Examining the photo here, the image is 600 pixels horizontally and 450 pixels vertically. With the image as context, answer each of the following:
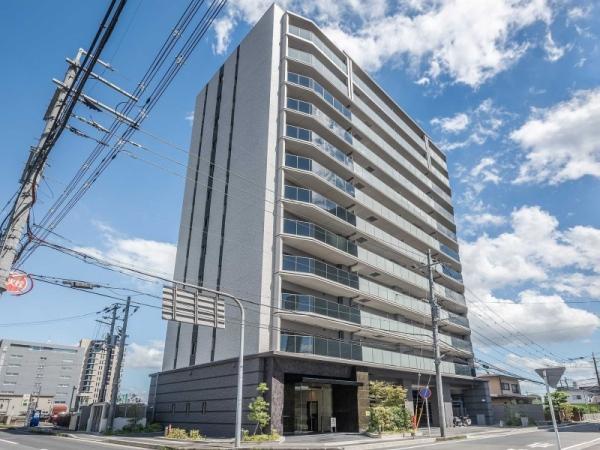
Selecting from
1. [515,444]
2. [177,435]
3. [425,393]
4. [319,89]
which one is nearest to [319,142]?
[319,89]

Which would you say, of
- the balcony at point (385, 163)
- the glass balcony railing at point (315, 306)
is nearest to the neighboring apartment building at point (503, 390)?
the balcony at point (385, 163)

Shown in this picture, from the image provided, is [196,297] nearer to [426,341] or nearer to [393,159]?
[426,341]

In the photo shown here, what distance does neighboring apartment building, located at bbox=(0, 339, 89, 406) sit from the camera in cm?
10594

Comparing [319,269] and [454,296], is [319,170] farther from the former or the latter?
[454,296]

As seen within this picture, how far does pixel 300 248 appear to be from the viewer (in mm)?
28094

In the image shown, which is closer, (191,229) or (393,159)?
(191,229)

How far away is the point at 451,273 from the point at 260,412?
31831mm

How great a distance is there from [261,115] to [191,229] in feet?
39.0

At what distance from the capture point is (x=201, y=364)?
89.1 feet

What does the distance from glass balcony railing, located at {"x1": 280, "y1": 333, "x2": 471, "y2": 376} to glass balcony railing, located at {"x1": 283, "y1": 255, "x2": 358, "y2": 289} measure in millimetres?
4242

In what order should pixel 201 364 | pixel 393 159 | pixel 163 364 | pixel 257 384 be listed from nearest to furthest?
1. pixel 257 384
2. pixel 201 364
3. pixel 163 364
4. pixel 393 159

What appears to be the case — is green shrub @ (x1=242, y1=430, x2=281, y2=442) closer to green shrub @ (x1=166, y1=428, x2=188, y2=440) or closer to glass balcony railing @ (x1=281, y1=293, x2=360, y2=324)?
green shrub @ (x1=166, y1=428, x2=188, y2=440)

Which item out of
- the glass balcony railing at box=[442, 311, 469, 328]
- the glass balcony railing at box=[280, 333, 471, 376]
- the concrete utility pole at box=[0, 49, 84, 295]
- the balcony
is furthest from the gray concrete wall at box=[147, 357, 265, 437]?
the glass balcony railing at box=[442, 311, 469, 328]

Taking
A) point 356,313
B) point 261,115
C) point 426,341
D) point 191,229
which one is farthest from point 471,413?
point 261,115
